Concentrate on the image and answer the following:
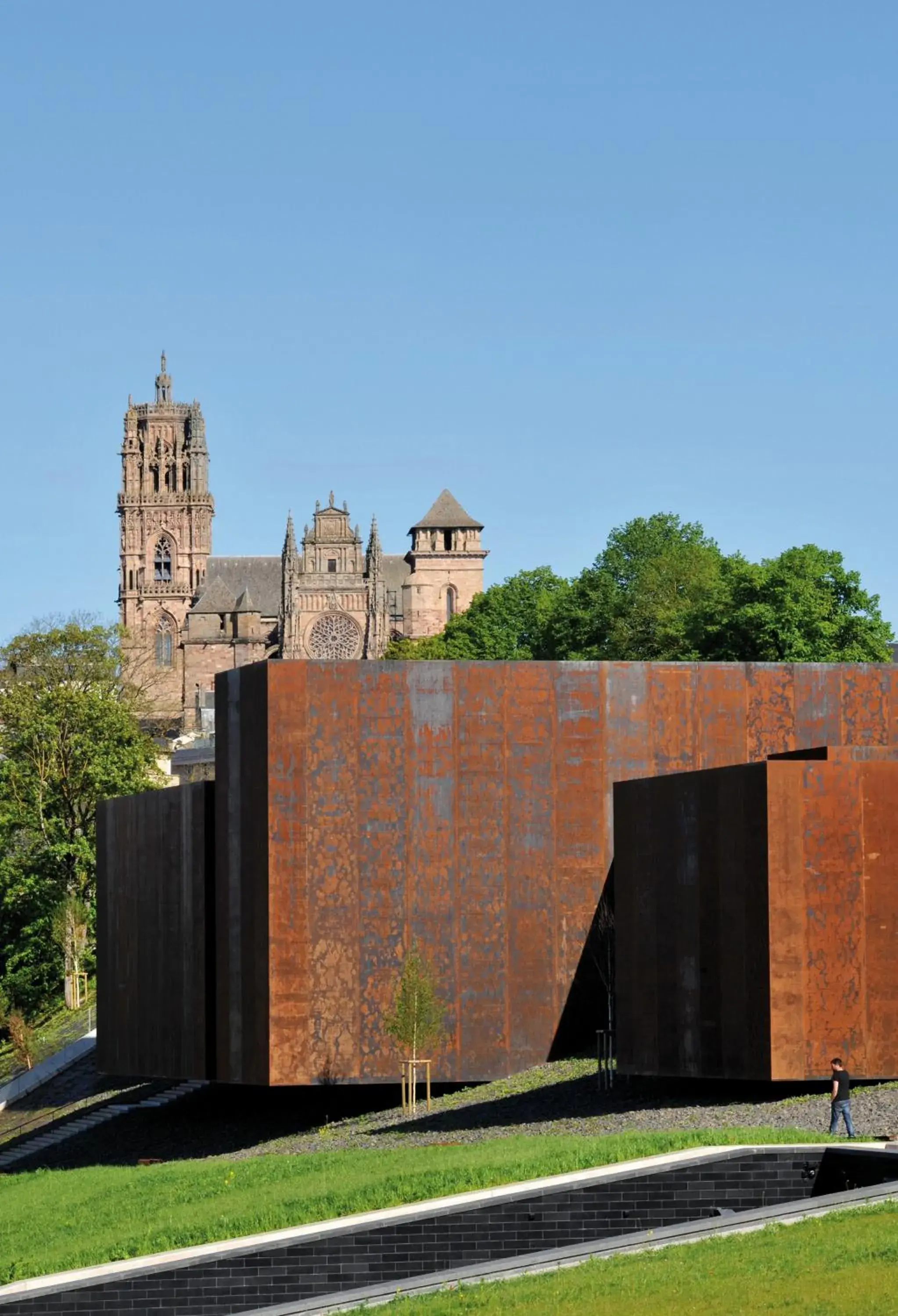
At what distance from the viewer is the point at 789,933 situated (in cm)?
2795

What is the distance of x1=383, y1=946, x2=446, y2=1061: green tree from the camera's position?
3356cm

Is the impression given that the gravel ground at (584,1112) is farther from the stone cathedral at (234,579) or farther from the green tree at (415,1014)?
the stone cathedral at (234,579)

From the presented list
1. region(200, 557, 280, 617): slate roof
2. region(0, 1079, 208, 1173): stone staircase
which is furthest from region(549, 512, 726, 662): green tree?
region(200, 557, 280, 617): slate roof

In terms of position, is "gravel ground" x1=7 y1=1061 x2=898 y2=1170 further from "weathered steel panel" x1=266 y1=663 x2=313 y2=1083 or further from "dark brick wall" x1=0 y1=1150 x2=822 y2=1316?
"dark brick wall" x1=0 y1=1150 x2=822 y2=1316

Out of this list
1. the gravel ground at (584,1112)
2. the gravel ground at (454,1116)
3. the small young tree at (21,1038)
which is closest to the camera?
the gravel ground at (584,1112)

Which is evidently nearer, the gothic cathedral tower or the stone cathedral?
the stone cathedral

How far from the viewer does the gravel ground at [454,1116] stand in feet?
88.5

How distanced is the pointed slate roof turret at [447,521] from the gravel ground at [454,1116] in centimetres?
11736

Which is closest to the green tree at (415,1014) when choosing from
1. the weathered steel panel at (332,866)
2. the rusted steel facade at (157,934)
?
the weathered steel panel at (332,866)

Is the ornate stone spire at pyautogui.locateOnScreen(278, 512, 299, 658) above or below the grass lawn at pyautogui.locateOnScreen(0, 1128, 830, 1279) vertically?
above

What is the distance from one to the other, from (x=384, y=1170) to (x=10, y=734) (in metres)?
42.1

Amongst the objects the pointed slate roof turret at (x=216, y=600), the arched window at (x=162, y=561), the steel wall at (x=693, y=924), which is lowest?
the steel wall at (x=693, y=924)

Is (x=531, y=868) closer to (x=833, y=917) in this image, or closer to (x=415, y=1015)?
(x=415, y=1015)

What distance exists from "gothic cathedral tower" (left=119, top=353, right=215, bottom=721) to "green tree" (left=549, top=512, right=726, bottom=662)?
64.0 metres
